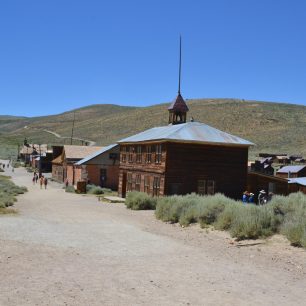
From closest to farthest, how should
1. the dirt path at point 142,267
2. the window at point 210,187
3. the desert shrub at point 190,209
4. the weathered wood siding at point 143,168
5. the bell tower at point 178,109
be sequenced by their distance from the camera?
the dirt path at point 142,267 < the desert shrub at point 190,209 < the weathered wood siding at point 143,168 < the window at point 210,187 < the bell tower at point 178,109

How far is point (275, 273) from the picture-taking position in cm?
1057

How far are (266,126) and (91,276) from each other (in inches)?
3751

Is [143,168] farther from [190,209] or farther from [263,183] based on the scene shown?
[190,209]

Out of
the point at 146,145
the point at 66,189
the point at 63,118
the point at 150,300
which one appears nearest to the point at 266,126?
the point at 66,189

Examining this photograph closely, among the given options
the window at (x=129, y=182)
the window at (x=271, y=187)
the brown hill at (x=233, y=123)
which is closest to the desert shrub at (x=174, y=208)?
the window at (x=129, y=182)

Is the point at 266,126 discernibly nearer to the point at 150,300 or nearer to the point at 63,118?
the point at 150,300

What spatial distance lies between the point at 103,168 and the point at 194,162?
17868 mm

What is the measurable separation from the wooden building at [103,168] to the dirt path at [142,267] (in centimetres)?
2740

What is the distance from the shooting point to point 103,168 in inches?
1801

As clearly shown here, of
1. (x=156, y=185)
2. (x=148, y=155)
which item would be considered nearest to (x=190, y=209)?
(x=156, y=185)

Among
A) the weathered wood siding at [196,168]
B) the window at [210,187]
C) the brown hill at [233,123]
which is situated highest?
the brown hill at [233,123]

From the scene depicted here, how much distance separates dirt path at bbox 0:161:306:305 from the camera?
8297 mm

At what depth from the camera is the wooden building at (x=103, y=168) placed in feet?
148

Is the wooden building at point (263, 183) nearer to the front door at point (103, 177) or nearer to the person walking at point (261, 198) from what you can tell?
the person walking at point (261, 198)
